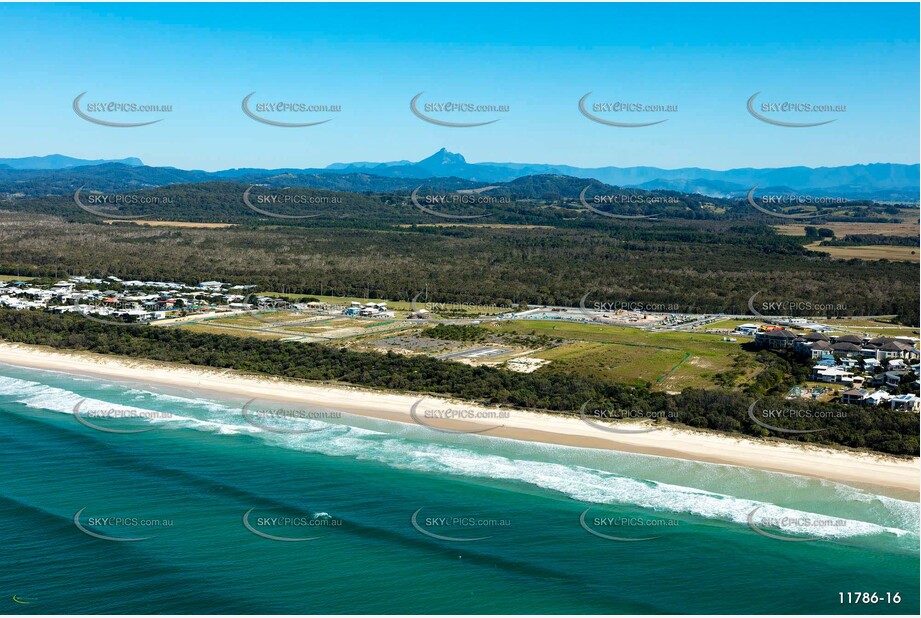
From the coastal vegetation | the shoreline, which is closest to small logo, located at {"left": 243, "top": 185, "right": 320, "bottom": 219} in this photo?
the coastal vegetation

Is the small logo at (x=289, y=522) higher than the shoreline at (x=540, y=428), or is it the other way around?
the shoreline at (x=540, y=428)

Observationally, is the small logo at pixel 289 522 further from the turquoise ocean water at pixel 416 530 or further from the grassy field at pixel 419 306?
the grassy field at pixel 419 306

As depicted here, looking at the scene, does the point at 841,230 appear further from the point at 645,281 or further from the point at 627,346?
the point at 627,346

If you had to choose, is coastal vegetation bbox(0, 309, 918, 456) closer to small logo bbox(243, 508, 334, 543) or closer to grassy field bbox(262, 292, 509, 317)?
small logo bbox(243, 508, 334, 543)

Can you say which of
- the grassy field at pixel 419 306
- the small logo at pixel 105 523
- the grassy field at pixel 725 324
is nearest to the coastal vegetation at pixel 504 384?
the grassy field at pixel 725 324

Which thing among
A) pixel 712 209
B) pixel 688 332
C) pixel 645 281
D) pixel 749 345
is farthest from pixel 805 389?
pixel 712 209
